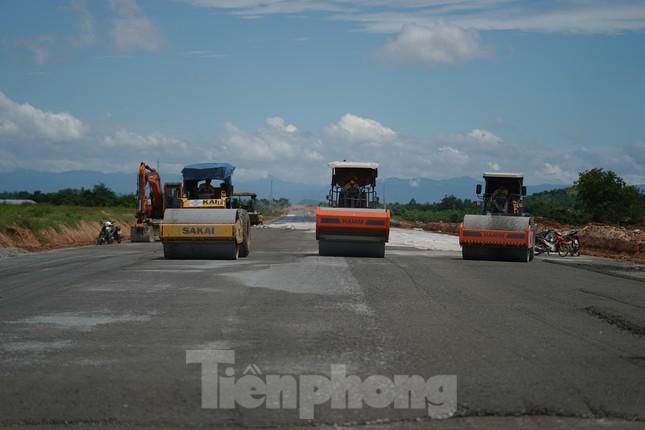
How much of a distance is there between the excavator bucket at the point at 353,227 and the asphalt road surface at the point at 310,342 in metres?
7.36

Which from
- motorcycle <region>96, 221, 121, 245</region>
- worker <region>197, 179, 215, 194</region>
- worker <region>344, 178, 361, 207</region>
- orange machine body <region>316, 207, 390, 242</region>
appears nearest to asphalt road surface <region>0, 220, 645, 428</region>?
orange machine body <region>316, 207, 390, 242</region>

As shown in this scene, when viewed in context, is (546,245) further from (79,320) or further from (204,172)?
(79,320)

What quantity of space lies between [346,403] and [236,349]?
2.59 metres

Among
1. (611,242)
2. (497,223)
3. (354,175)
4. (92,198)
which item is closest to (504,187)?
(497,223)

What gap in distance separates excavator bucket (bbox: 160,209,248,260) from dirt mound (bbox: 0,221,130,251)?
15552mm

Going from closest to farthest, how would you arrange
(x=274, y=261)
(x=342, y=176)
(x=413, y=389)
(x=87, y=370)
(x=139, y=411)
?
(x=139, y=411)
(x=413, y=389)
(x=87, y=370)
(x=274, y=261)
(x=342, y=176)

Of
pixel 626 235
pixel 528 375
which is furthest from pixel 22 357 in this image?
pixel 626 235

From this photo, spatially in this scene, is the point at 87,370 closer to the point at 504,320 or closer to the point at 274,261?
the point at 504,320

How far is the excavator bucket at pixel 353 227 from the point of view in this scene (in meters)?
26.4

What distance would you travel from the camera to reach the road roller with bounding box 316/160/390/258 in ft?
86.7

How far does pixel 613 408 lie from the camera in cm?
751

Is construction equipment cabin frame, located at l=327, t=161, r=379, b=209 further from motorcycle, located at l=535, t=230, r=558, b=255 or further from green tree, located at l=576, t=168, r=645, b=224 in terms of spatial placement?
green tree, located at l=576, t=168, r=645, b=224

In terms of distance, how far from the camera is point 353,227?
86.8 feet

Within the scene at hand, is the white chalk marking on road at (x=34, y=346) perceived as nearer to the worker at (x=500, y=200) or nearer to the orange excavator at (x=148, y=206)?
the worker at (x=500, y=200)
